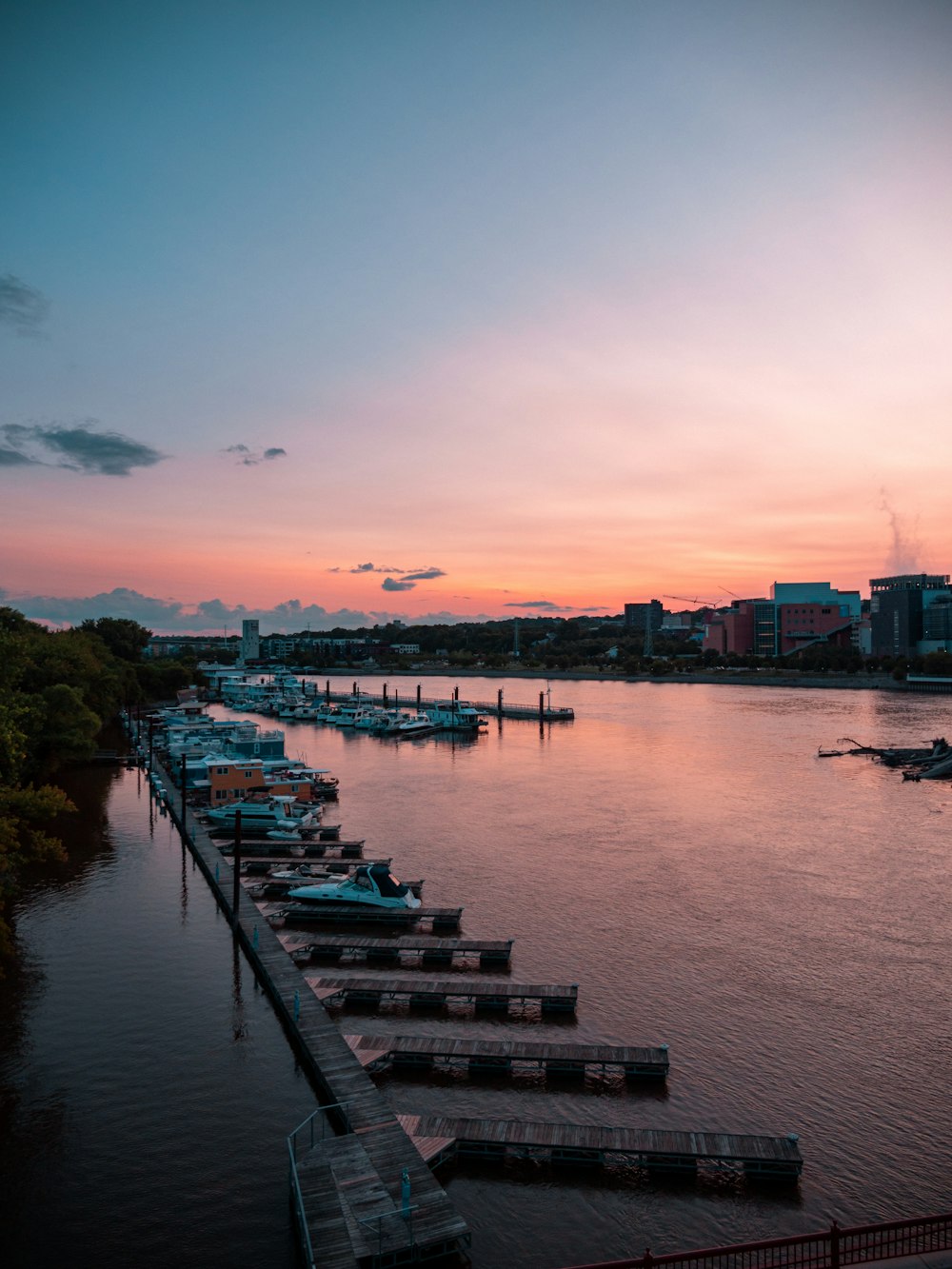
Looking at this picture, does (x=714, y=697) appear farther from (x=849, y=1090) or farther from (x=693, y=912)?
(x=849, y=1090)

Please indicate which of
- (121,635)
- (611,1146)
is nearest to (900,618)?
(121,635)

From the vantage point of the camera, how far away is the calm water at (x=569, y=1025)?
37.5 ft

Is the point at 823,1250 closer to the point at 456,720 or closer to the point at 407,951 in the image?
the point at 407,951

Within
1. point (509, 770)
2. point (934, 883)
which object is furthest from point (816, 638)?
point (934, 883)

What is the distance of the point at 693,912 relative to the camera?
23531 millimetres

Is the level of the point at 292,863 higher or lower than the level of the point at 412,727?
lower

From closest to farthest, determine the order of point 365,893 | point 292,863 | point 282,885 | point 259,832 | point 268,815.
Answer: point 365,893, point 282,885, point 292,863, point 259,832, point 268,815

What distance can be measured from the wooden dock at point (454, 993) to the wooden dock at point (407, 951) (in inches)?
78.6

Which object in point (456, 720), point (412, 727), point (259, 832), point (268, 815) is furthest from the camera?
point (456, 720)

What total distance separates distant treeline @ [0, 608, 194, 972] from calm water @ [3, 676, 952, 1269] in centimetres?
267

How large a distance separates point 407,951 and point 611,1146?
9.14m

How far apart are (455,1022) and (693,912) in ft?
30.5

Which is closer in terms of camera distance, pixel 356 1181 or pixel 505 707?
pixel 356 1181

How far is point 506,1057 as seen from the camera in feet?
48.6
